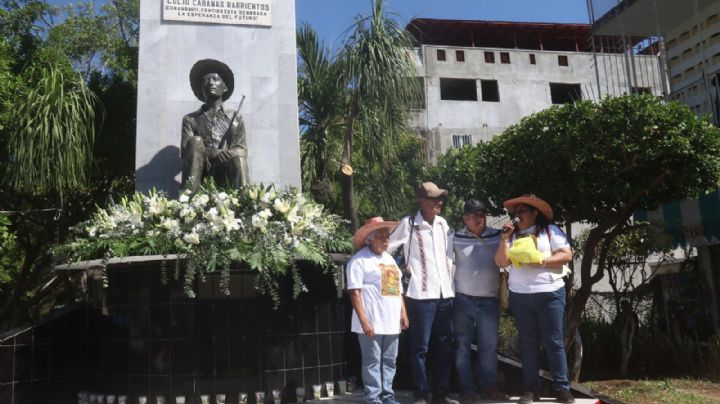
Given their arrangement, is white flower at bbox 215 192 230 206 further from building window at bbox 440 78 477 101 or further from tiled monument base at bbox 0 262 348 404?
building window at bbox 440 78 477 101

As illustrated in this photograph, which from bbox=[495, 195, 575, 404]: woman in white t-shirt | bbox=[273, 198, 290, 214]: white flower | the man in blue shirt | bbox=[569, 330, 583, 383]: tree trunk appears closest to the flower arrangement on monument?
bbox=[273, 198, 290, 214]: white flower

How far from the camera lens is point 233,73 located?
10648 mm

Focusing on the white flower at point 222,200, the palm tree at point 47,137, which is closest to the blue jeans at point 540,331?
the white flower at point 222,200

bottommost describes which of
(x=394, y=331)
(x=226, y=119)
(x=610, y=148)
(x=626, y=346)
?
(x=626, y=346)

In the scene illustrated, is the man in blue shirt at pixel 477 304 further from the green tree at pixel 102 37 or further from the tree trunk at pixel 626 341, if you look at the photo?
the green tree at pixel 102 37

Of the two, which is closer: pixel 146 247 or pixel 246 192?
pixel 146 247

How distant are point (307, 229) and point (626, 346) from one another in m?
7.39

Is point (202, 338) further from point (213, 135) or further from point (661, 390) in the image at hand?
point (661, 390)

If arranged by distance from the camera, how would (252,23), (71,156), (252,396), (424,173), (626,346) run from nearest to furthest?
(252,396) < (71,156) < (252,23) < (626,346) < (424,173)

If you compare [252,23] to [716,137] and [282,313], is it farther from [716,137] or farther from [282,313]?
[716,137]

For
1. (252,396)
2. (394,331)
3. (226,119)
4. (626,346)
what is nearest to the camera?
(394,331)

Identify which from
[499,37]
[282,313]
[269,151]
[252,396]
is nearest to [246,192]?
[282,313]

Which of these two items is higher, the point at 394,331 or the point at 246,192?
the point at 246,192

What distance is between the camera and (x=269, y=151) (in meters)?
10.5
